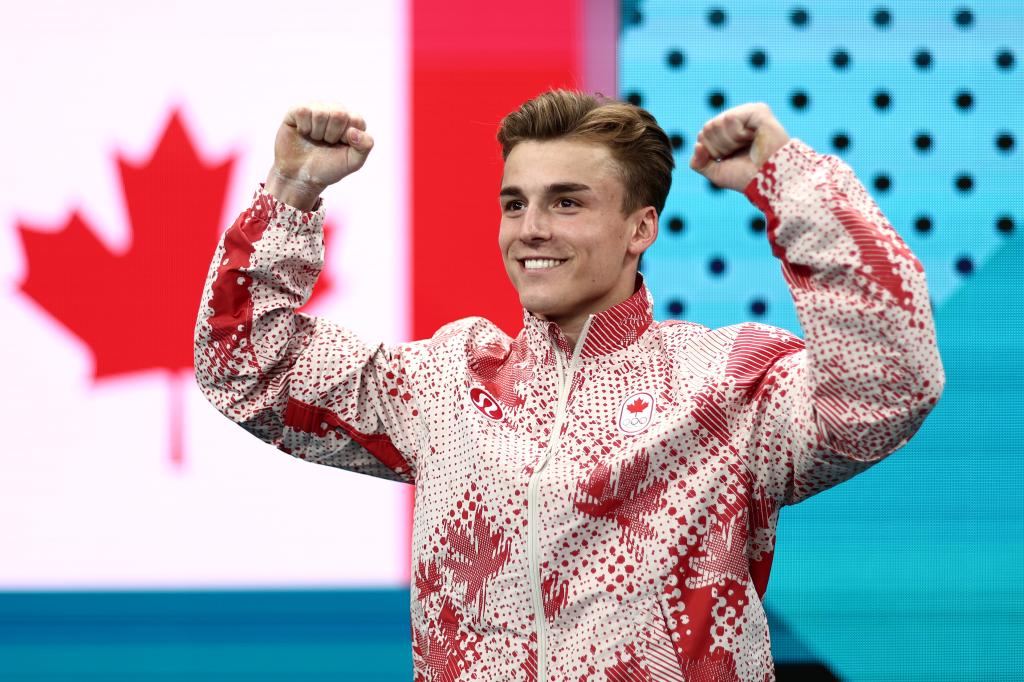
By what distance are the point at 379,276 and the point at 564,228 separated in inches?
40.8

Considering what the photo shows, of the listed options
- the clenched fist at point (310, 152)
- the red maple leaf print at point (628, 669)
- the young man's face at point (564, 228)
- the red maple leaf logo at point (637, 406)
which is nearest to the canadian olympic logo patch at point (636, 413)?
the red maple leaf logo at point (637, 406)

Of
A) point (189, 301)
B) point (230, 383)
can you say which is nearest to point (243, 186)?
point (189, 301)

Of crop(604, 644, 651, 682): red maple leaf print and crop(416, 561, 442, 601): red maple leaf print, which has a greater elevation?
crop(416, 561, 442, 601): red maple leaf print

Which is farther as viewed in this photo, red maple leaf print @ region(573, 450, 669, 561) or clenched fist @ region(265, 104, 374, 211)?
clenched fist @ region(265, 104, 374, 211)

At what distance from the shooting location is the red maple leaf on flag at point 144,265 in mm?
2592

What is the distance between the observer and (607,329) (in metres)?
1.61

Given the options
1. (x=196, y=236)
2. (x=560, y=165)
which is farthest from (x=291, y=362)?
(x=196, y=236)

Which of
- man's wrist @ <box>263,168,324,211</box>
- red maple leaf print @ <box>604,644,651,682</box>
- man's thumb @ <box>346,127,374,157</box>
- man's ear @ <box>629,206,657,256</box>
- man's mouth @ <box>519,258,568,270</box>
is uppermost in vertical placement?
man's thumb @ <box>346,127,374,157</box>

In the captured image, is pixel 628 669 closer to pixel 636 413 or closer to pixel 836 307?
pixel 636 413

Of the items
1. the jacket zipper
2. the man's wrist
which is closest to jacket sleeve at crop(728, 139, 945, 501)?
the jacket zipper

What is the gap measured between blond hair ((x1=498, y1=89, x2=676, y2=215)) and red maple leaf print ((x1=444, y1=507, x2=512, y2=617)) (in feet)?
1.62

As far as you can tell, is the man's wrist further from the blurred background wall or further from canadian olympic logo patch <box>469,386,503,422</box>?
the blurred background wall

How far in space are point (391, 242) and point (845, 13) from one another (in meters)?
1.13

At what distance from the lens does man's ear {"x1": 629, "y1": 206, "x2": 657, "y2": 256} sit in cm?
169
